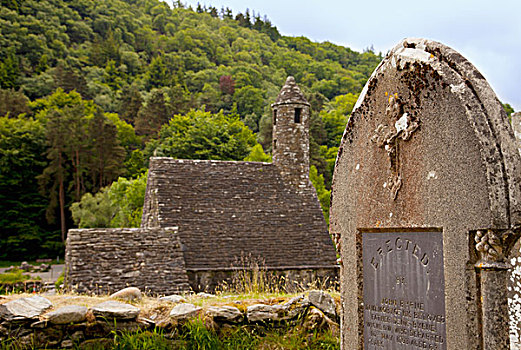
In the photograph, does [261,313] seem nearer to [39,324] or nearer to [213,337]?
[213,337]

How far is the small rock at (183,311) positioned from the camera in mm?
6062

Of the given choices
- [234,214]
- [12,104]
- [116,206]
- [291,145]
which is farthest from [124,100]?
[234,214]

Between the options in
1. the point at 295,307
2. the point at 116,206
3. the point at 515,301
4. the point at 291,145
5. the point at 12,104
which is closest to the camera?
the point at 515,301

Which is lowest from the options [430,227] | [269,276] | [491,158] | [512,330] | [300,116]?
[269,276]

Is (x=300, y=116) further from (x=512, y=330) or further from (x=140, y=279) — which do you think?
(x=512, y=330)

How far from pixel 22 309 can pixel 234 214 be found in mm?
13892

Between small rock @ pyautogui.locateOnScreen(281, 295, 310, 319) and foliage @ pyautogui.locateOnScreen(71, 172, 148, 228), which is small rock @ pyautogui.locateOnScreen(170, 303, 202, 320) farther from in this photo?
foliage @ pyautogui.locateOnScreen(71, 172, 148, 228)

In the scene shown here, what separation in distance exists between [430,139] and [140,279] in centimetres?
1245

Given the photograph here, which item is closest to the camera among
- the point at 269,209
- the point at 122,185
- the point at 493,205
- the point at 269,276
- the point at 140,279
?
the point at 493,205

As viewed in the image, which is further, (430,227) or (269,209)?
(269,209)

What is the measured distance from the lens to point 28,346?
567 cm

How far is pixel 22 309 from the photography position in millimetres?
5836

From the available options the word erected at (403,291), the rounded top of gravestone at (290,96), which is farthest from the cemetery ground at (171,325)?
the rounded top of gravestone at (290,96)

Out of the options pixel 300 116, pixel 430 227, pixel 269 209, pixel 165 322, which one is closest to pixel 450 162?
pixel 430 227
